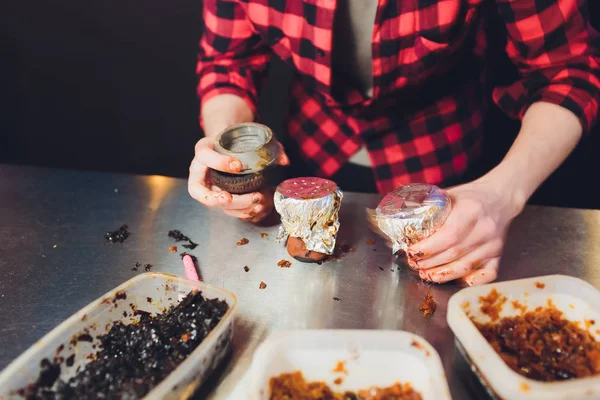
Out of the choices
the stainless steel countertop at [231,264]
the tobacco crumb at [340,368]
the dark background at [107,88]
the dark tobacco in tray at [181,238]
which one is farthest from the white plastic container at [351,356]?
the dark background at [107,88]

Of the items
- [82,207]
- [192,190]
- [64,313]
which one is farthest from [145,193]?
[64,313]

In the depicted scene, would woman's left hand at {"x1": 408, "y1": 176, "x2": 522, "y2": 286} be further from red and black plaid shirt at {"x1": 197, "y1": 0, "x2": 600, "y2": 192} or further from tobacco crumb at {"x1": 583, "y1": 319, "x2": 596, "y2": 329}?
red and black plaid shirt at {"x1": 197, "y1": 0, "x2": 600, "y2": 192}

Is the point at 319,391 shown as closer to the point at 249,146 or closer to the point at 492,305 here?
the point at 492,305

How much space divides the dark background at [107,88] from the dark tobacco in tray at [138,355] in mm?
1716

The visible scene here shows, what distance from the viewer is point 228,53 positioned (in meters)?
1.41

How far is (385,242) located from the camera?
1.17 metres

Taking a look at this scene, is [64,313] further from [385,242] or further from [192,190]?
[385,242]

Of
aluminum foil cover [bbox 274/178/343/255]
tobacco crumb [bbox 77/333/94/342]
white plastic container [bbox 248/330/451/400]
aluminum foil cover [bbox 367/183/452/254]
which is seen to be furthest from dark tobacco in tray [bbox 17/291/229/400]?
aluminum foil cover [bbox 367/183/452/254]

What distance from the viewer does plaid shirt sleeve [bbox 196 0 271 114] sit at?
4.46 ft

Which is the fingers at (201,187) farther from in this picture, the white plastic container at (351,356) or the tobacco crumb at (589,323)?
the tobacco crumb at (589,323)

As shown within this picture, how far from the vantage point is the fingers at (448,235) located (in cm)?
92

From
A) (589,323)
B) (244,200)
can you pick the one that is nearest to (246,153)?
(244,200)

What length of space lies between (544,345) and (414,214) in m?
0.31

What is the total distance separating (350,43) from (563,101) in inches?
21.6
